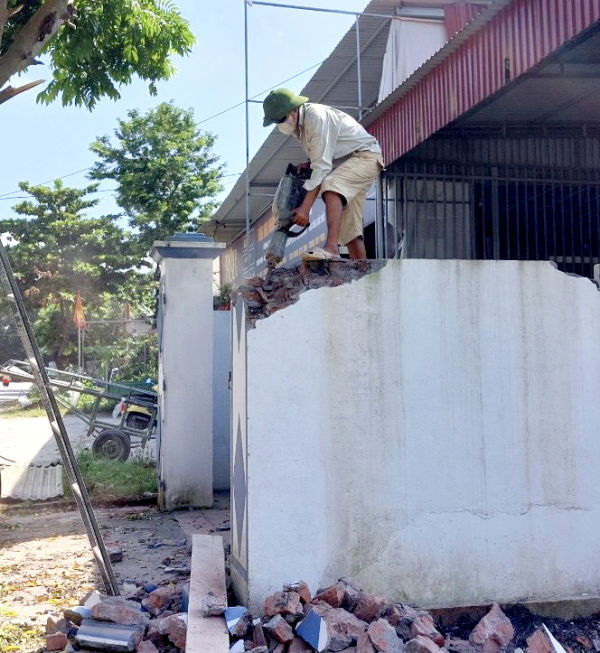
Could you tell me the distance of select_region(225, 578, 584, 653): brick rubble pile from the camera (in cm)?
349

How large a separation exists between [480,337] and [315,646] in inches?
77.2

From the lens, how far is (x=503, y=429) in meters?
4.35

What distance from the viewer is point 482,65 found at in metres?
5.97

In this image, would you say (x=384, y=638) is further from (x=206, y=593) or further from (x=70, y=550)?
(x=70, y=550)

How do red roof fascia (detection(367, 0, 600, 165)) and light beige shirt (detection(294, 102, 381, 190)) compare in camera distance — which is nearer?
light beige shirt (detection(294, 102, 381, 190))

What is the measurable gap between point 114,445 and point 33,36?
532 centimetres

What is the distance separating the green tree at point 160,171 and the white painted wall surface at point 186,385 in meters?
16.8

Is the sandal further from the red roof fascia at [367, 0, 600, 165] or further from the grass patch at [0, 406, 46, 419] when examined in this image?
the grass patch at [0, 406, 46, 419]

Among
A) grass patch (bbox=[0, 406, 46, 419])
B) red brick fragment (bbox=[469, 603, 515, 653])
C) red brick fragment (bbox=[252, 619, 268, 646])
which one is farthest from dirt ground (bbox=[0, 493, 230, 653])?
grass patch (bbox=[0, 406, 46, 419])

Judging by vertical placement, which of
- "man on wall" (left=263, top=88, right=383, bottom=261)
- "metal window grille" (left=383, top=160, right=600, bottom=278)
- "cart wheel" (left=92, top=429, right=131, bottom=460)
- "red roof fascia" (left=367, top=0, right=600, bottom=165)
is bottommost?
"cart wheel" (left=92, top=429, right=131, bottom=460)

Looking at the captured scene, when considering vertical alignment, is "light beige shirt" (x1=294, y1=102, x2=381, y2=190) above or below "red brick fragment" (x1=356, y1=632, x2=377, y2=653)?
above

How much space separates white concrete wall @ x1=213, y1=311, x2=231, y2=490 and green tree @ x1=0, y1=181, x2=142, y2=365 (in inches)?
727

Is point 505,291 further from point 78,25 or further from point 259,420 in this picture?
point 78,25

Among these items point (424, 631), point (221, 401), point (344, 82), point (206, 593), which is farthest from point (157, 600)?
point (344, 82)
